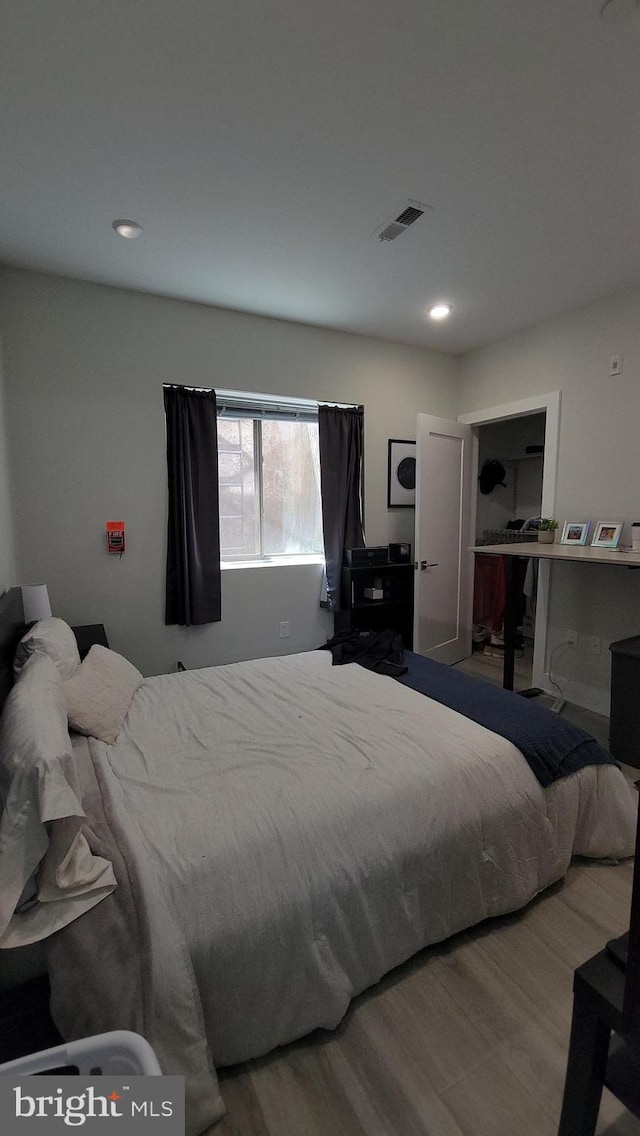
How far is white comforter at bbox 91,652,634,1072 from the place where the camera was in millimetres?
1033

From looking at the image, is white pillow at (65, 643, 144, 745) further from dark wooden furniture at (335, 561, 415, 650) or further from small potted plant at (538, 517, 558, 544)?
small potted plant at (538, 517, 558, 544)

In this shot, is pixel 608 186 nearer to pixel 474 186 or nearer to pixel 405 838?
pixel 474 186

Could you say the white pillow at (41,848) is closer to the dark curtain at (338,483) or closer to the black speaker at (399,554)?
the dark curtain at (338,483)

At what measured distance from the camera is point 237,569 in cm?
326

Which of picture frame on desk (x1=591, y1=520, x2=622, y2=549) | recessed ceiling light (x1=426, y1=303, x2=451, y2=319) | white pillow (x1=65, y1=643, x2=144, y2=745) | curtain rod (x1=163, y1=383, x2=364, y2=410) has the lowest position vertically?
white pillow (x1=65, y1=643, x2=144, y2=745)

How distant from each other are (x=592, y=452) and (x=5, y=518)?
361 cm

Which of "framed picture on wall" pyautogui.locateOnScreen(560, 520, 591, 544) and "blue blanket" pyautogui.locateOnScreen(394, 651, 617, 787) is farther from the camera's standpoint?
"framed picture on wall" pyautogui.locateOnScreen(560, 520, 591, 544)

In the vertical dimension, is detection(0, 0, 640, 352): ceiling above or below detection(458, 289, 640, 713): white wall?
above

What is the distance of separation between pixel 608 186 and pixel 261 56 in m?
1.50

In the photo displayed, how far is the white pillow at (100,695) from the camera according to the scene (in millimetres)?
1578

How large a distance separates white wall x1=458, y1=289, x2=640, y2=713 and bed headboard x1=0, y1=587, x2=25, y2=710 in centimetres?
328

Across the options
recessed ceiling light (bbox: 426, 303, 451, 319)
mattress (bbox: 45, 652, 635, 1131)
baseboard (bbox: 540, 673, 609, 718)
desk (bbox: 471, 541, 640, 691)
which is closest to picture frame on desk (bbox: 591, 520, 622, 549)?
desk (bbox: 471, 541, 640, 691)

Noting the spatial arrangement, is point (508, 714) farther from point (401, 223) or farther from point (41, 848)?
point (401, 223)
